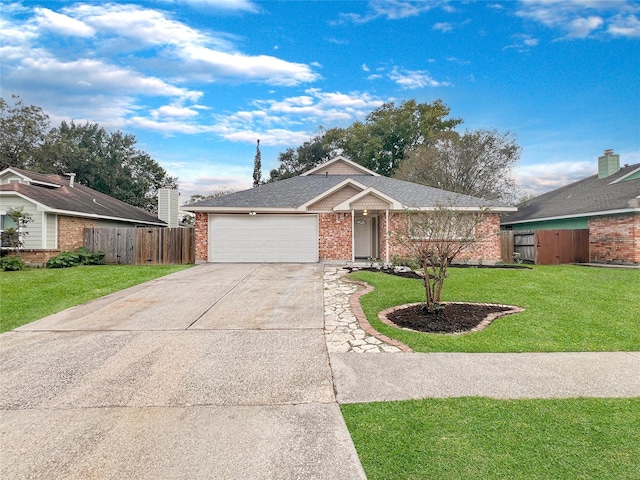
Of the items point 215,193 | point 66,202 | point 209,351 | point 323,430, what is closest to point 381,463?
point 323,430

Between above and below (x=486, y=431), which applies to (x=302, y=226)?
above

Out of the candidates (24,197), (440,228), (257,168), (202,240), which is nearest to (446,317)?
(440,228)

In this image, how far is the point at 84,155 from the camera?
3316 cm

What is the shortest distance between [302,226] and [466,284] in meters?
7.57

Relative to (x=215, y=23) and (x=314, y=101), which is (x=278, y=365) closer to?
(x=215, y=23)

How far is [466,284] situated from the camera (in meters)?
9.46

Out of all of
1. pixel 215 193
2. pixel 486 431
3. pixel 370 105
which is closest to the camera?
pixel 486 431

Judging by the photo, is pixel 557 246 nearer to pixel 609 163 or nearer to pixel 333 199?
pixel 609 163

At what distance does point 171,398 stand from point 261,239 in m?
11.6

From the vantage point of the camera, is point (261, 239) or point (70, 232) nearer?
point (261, 239)

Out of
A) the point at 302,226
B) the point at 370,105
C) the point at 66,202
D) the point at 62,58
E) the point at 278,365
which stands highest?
the point at 370,105

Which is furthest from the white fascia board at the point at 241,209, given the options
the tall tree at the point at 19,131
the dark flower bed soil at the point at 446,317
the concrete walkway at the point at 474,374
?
the tall tree at the point at 19,131

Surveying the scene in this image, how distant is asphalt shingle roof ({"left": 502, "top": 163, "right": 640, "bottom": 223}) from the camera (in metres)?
14.6

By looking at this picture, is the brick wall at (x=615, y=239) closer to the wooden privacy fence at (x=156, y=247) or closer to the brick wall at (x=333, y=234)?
the brick wall at (x=333, y=234)
